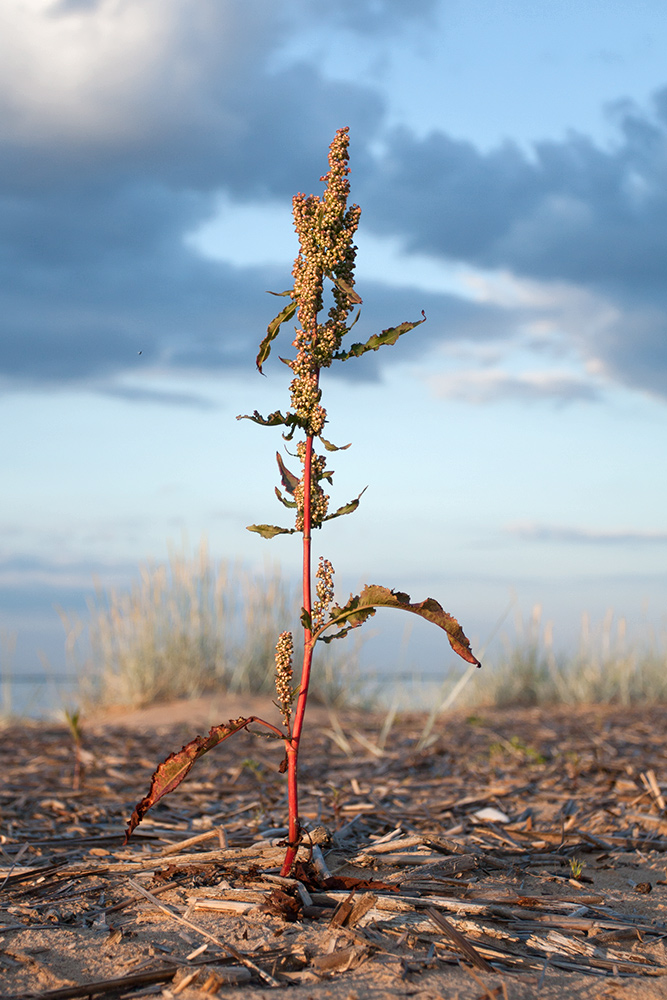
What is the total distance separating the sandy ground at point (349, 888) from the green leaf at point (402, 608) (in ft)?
2.34

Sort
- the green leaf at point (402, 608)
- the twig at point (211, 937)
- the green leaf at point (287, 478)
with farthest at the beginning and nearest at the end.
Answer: the green leaf at point (287, 478) < the green leaf at point (402, 608) < the twig at point (211, 937)

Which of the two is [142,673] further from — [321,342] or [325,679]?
[321,342]

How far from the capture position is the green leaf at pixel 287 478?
2.35 m

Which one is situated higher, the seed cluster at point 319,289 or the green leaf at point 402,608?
the seed cluster at point 319,289

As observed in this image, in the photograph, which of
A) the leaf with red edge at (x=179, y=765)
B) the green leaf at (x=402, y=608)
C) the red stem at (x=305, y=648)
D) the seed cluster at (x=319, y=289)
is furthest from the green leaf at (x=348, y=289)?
the leaf with red edge at (x=179, y=765)

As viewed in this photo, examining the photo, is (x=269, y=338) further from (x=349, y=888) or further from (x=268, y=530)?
(x=349, y=888)

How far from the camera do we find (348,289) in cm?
224

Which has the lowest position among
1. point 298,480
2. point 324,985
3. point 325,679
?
point 325,679

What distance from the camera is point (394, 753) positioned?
18.2 feet

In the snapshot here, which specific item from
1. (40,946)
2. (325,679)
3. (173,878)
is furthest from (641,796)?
(325,679)

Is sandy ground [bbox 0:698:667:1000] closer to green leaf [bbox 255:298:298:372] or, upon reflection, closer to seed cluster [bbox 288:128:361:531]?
seed cluster [bbox 288:128:361:531]

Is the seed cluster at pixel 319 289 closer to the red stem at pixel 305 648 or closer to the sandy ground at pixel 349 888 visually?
the red stem at pixel 305 648

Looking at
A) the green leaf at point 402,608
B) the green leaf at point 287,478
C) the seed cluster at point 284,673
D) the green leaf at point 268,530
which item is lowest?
the seed cluster at point 284,673

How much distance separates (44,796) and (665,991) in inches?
127
